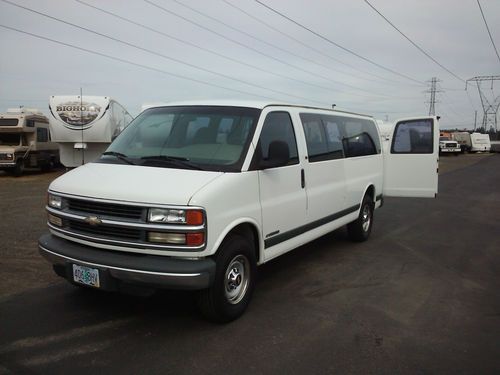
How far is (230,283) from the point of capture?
174 inches

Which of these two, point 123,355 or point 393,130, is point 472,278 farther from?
point 123,355

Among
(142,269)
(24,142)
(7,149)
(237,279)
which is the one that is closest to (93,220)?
(142,269)

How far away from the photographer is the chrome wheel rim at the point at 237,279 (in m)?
4.36

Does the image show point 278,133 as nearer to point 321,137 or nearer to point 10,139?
point 321,137

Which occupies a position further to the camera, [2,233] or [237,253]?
[2,233]

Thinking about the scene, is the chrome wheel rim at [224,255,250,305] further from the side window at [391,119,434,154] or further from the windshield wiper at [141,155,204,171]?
the side window at [391,119,434,154]

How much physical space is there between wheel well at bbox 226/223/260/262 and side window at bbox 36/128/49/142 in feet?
62.3

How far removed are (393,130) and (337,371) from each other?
6125mm

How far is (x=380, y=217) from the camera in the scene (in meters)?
10.4

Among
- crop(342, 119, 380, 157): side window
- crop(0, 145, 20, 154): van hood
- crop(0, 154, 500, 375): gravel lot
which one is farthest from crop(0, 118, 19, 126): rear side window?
crop(342, 119, 380, 157): side window

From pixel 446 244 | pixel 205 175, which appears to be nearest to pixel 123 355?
pixel 205 175

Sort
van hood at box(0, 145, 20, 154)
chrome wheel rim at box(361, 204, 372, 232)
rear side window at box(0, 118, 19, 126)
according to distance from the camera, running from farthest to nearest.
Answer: rear side window at box(0, 118, 19, 126) < van hood at box(0, 145, 20, 154) < chrome wheel rim at box(361, 204, 372, 232)

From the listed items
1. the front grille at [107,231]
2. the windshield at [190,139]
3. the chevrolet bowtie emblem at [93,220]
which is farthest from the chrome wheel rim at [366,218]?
the chevrolet bowtie emblem at [93,220]

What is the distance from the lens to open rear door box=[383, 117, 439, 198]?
831 cm
